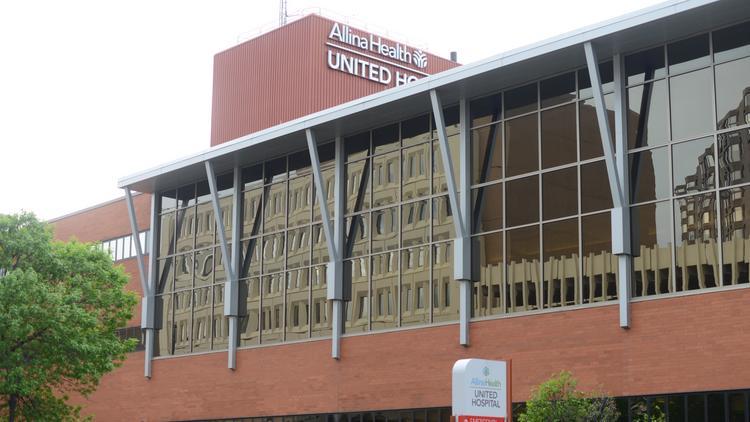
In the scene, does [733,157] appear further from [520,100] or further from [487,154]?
[487,154]

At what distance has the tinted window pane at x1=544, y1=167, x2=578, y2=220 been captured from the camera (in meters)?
31.5

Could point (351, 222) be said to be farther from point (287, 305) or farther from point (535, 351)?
point (535, 351)

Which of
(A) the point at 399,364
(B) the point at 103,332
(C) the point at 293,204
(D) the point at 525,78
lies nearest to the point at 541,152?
(D) the point at 525,78

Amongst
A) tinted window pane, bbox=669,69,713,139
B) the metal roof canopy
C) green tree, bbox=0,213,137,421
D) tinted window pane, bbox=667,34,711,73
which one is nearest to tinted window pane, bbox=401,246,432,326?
the metal roof canopy

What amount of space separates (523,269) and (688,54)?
726 centimetres

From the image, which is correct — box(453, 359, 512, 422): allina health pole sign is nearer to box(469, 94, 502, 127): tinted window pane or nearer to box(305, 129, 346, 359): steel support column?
box(469, 94, 502, 127): tinted window pane

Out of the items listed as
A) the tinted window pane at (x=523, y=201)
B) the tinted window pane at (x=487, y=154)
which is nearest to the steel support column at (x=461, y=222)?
the tinted window pane at (x=487, y=154)

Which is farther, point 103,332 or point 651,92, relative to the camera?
point 103,332

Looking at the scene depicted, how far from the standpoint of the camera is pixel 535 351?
103 ft

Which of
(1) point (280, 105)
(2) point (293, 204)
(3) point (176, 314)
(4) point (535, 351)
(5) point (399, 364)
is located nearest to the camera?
(4) point (535, 351)

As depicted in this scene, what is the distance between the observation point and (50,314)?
38938mm

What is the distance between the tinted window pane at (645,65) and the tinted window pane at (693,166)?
211 cm

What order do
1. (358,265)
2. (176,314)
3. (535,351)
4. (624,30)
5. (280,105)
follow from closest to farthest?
1. (624,30)
2. (535,351)
3. (358,265)
4. (176,314)
5. (280,105)

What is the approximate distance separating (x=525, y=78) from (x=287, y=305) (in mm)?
12401
